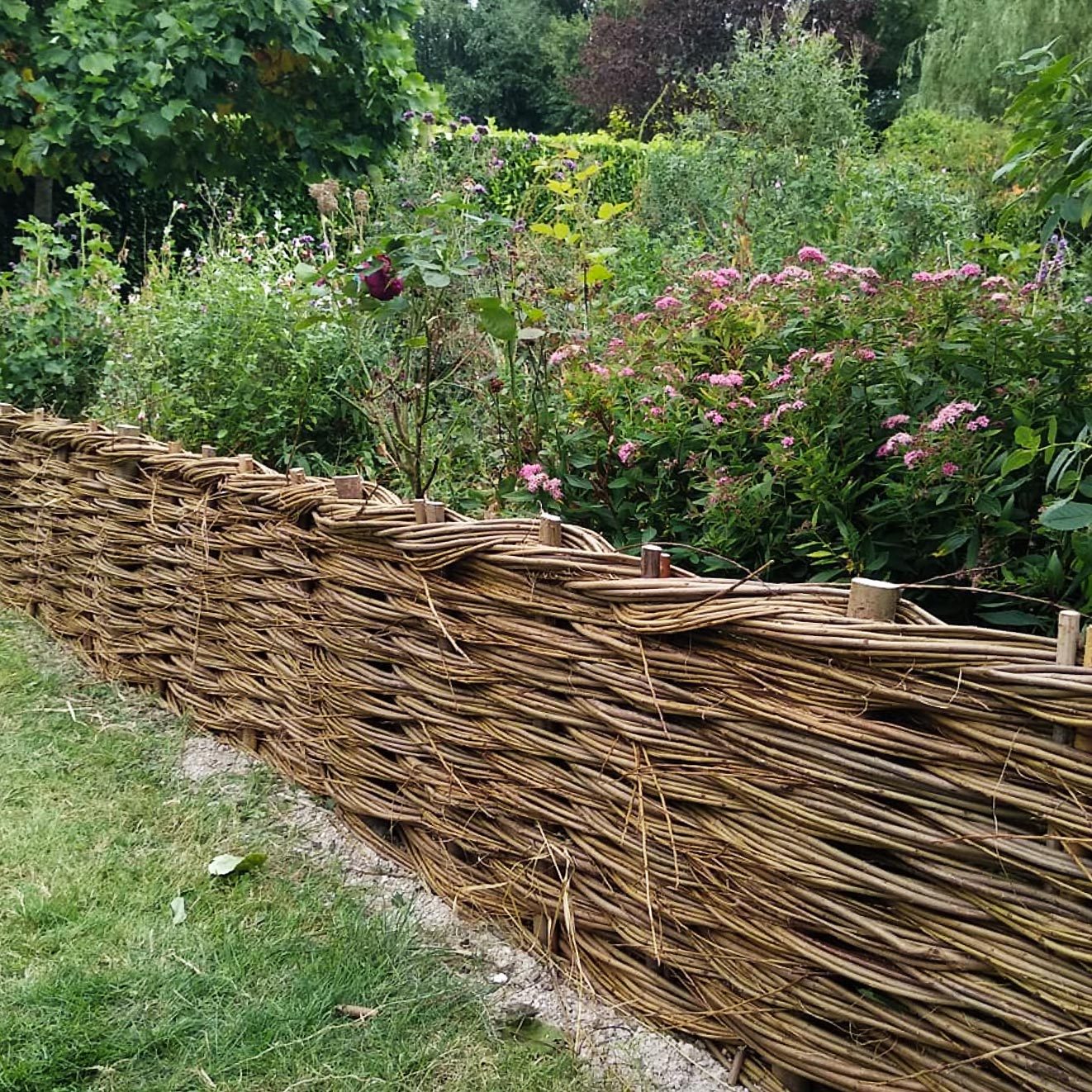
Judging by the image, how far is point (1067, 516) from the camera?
1.40 metres

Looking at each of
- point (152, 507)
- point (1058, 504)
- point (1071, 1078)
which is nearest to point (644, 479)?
point (1058, 504)

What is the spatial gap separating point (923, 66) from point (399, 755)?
1718 cm

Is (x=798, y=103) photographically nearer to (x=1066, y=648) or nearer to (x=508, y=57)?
(x=1066, y=648)

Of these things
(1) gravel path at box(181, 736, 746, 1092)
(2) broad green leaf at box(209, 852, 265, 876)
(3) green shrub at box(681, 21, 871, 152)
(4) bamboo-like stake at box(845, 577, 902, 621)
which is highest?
(3) green shrub at box(681, 21, 871, 152)

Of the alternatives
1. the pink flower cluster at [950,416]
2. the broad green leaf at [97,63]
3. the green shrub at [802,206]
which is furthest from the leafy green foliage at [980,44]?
the pink flower cluster at [950,416]

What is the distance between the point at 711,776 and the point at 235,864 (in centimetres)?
141

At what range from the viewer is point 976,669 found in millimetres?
1353

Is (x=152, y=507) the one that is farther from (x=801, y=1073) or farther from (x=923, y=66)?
(x=923, y=66)

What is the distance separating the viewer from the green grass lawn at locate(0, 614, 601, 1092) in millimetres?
1852

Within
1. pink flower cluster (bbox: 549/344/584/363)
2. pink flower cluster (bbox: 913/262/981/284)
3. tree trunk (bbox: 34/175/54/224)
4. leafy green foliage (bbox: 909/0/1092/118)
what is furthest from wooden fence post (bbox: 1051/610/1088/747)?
leafy green foliage (bbox: 909/0/1092/118)

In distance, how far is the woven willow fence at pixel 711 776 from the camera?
4.47 ft

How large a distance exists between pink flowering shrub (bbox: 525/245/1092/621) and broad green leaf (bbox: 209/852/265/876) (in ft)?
3.85

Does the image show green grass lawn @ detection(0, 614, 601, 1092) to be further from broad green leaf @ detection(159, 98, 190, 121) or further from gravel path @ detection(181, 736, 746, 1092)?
broad green leaf @ detection(159, 98, 190, 121)

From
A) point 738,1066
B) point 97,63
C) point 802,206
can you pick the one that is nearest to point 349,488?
point 738,1066
